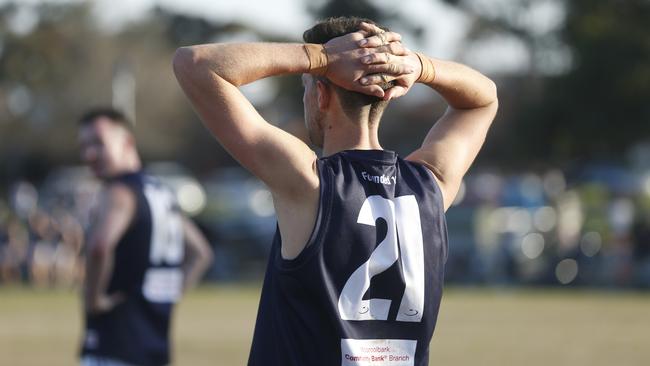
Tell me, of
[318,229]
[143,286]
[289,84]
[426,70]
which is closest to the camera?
[318,229]

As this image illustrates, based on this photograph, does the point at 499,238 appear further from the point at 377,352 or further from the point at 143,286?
the point at 377,352

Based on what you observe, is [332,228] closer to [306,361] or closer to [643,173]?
[306,361]

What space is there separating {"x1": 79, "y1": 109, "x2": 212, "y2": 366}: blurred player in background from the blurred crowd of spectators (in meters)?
20.7

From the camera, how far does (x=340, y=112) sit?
421 centimetres

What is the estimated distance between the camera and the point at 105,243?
7508 millimetres

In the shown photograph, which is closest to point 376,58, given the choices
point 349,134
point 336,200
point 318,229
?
point 349,134

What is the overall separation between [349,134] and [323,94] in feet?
0.52

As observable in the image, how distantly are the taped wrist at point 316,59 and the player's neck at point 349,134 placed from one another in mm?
234

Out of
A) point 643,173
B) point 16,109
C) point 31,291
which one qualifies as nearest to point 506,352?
point 31,291

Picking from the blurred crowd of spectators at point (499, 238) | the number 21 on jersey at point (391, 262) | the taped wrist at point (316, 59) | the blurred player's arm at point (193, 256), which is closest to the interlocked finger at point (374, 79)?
the taped wrist at point (316, 59)

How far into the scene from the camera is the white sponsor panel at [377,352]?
161 inches

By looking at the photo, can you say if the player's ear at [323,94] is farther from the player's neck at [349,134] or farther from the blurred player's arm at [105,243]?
the blurred player's arm at [105,243]

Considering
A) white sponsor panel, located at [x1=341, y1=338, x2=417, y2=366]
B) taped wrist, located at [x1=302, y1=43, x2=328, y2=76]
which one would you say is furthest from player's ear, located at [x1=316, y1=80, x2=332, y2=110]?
white sponsor panel, located at [x1=341, y1=338, x2=417, y2=366]

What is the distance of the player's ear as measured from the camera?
4184mm
